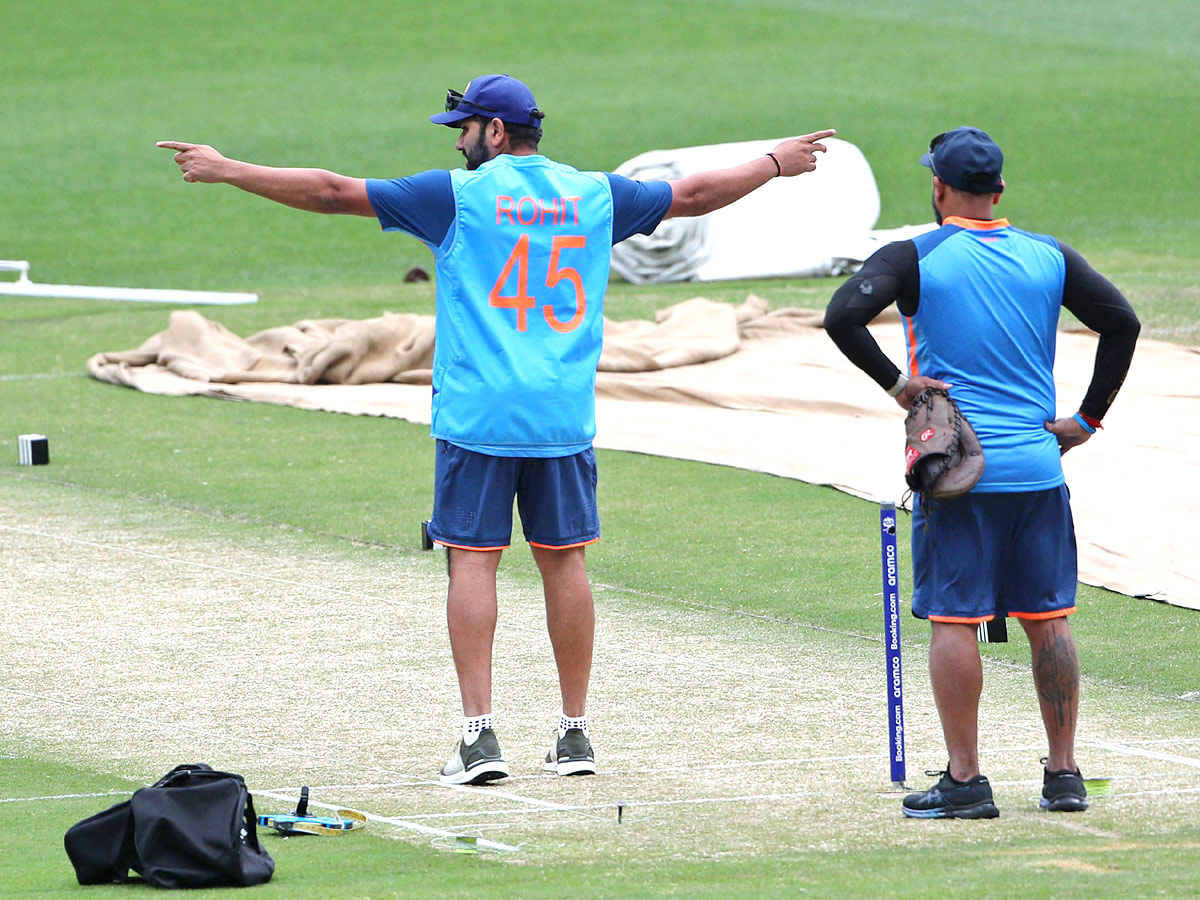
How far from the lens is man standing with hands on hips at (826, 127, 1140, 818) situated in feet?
17.5

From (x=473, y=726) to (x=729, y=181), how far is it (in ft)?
6.15

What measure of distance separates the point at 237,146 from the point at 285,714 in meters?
30.8

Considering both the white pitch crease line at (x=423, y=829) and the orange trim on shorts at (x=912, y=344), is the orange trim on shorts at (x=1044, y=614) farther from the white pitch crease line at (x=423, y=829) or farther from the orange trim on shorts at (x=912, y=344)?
the white pitch crease line at (x=423, y=829)

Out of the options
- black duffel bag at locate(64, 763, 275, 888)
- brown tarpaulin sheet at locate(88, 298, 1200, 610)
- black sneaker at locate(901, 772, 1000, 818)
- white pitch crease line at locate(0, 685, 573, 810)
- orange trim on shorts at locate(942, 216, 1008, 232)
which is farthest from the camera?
brown tarpaulin sheet at locate(88, 298, 1200, 610)

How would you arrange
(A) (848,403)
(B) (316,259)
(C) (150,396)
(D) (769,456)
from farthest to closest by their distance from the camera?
(B) (316,259) < (C) (150,396) < (A) (848,403) < (D) (769,456)

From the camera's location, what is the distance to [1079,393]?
14.0 meters

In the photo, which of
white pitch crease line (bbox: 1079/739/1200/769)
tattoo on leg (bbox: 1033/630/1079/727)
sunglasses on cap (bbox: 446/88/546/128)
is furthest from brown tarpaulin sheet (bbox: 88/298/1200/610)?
sunglasses on cap (bbox: 446/88/546/128)

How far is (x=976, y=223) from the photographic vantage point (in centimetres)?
545

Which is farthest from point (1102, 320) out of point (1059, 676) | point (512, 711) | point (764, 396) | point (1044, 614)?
point (764, 396)

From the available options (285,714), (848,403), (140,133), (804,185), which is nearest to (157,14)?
(140,133)

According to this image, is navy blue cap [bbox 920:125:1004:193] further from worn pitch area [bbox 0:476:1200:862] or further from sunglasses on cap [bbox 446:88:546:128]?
worn pitch area [bbox 0:476:1200:862]

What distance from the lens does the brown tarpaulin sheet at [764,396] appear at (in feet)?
33.0

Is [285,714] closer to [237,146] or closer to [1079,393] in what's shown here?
[1079,393]

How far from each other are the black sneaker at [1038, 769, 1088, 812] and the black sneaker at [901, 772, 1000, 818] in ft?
0.55
